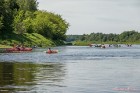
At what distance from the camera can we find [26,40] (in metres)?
164

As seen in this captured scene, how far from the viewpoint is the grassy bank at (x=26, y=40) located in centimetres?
14868

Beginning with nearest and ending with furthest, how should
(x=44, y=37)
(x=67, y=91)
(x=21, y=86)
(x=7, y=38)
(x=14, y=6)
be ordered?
(x=67, y=91) → (x=21, y=86) → (x=7, y=38) → (x=14, y=6) → (x=44, y=37)

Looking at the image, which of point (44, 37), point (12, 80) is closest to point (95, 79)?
point (12, 80)

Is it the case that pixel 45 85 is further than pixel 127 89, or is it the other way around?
pixel 45 85

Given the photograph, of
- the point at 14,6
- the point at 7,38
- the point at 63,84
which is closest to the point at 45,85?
the point at 63,84

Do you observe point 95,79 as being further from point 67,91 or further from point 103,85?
point 67,91

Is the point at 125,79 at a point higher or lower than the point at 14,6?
lower

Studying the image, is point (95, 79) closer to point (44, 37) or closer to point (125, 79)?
point (125, 79)

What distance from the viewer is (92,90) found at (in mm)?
30422

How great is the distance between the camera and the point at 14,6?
171 m

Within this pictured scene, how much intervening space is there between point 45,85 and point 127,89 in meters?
6.29

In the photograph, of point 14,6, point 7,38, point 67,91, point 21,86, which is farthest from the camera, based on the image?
point 14,6

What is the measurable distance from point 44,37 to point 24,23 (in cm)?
1377

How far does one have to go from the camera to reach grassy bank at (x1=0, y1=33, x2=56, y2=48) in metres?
149
